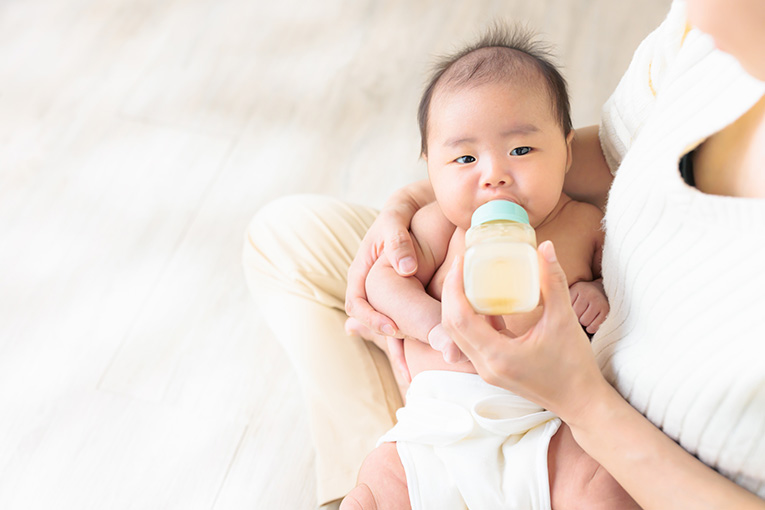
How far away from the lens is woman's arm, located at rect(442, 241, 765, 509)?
58 centimetres

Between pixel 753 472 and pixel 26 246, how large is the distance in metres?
1.43

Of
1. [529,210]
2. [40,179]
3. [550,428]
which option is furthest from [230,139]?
[550,428]

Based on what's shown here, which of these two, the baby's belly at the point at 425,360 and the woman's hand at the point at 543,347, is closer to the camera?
the woman's hand at the point at 543,347

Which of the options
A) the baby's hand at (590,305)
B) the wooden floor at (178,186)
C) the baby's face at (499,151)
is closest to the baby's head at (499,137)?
the baby's face at (499,151)

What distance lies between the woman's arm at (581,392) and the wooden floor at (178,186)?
2.03 ft

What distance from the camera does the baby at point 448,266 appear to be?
2.45 ft

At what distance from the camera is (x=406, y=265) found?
0.87 metres

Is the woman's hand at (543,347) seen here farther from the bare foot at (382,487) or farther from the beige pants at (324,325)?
the beige pants at (324,325)

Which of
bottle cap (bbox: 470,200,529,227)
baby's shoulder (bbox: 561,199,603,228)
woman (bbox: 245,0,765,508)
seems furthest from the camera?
baby's shoulder (bbox: 561,199,603,228)

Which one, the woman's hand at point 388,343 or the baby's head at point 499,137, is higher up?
the baby's head at point 499,137

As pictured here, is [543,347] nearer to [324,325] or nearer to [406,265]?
[406,265]

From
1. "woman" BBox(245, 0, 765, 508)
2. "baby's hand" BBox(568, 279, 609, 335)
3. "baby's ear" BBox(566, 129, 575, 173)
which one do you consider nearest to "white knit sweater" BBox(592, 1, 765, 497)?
"woman" BBox(245, 0, 765, 508)

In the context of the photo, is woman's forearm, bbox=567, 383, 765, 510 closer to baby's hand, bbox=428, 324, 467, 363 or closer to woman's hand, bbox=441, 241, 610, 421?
woman's hand, bbox=441, 241, 610, 421

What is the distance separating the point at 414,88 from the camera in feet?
5.67
